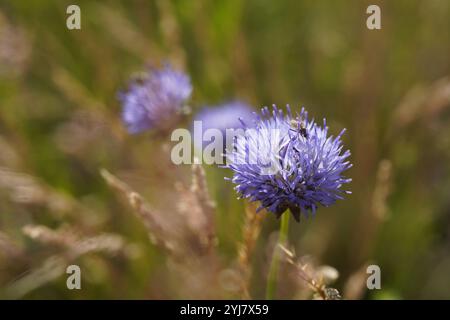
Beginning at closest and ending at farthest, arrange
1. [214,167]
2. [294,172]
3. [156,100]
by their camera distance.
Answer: [294,172] < [156,100] < [214,167]

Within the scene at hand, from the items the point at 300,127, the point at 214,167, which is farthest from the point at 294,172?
the point at 214,167

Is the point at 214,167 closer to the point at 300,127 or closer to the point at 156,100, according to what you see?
the point at 156,100

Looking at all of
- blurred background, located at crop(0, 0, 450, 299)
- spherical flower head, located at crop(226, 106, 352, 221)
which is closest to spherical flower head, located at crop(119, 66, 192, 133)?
blurred background, located at crop(0, 0, 450, 299)

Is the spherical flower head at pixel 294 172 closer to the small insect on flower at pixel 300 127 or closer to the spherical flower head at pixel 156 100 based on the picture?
the small insect on flower at pixel 300 127


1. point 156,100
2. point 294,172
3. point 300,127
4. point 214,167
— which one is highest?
point 156,100

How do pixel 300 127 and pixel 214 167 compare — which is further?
pixel 214 167

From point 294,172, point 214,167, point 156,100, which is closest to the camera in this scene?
point 294,172

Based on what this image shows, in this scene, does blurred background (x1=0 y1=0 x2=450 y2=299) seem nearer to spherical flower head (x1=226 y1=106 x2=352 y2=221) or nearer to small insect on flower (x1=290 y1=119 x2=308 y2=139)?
spherical flower head (x1=226 y1=106 x2=352 y2=221)
